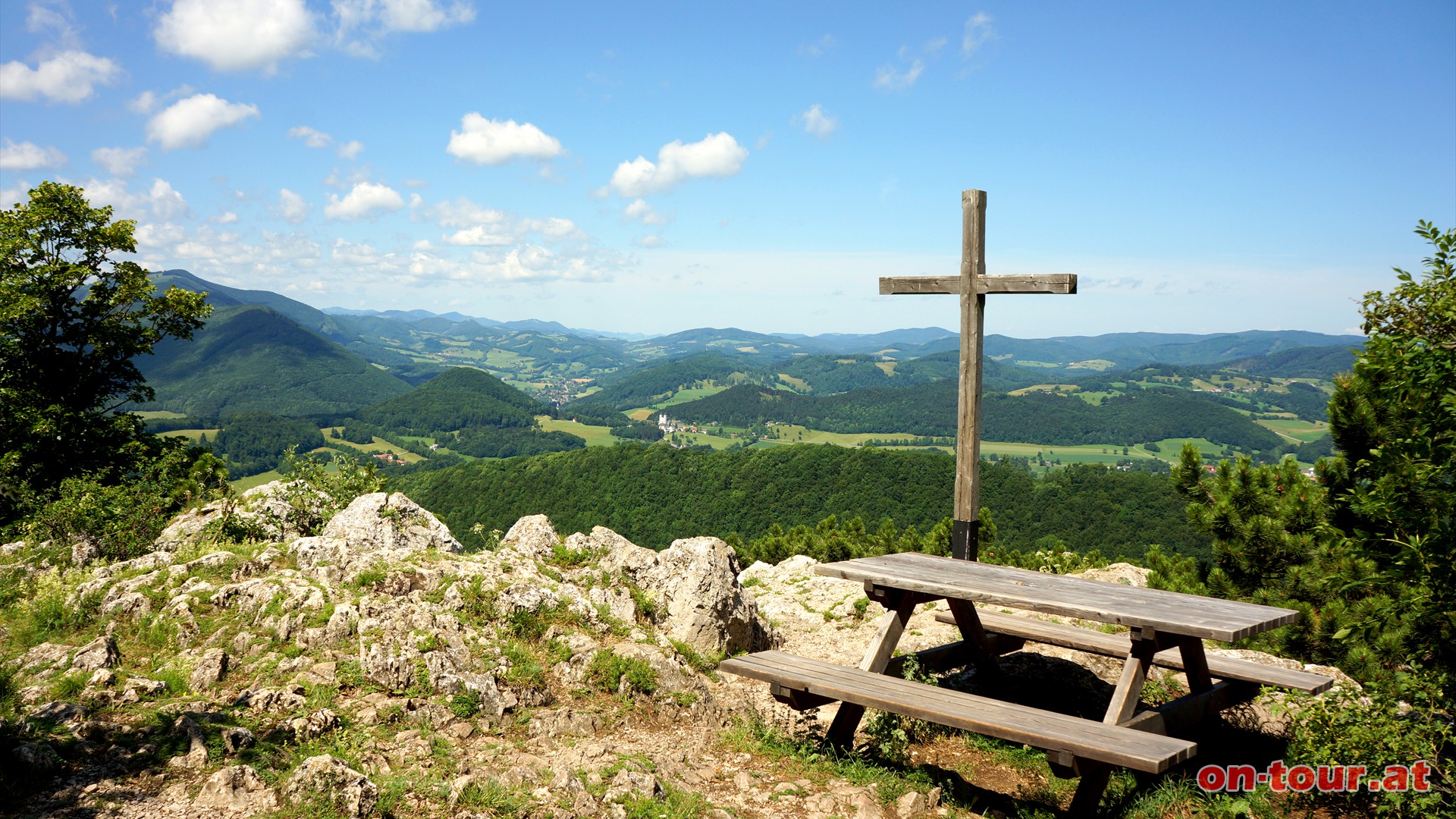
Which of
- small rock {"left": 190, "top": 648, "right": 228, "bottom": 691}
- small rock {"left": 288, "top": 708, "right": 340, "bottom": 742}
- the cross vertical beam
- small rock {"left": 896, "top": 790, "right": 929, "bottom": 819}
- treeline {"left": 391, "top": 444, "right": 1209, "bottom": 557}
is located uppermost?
the cross vertical beam

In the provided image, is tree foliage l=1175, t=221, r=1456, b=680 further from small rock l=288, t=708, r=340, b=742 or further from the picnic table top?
small rock l=288, t=708, r=340, b=742

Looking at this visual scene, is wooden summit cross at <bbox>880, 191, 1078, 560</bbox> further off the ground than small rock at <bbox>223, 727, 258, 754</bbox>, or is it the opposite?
wooden summit cross at <bbox>880, 191, 1078, 560</bbox>

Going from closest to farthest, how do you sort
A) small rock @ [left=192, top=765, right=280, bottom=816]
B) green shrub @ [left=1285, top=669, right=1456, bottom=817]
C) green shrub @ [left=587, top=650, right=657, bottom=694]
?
small rock @ [left=192, top=765, right=280, bottom=816] → green shrub @ [left=1285, top=669, right=1456, bottom=817] → green shrub @ [left=587, top=650, right=657, bottom=694]

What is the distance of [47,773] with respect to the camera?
420cm

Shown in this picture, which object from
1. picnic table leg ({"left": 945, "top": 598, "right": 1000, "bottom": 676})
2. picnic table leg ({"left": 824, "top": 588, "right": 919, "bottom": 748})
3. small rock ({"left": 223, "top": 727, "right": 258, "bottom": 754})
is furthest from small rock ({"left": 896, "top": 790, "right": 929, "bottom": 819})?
small rock ({"left": 223, "top": 727, "right": 258, "bottom": 754})

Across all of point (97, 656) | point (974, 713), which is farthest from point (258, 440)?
point (974, 713)

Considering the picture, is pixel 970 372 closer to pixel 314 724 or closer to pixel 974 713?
pixel 974 713

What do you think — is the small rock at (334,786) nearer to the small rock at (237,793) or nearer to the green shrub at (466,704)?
the small rock at (237,793)

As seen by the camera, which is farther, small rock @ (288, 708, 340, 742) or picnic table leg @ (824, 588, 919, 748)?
picnic table leg @ (824, 588, 919, 748)

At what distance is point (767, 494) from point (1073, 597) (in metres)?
88.6

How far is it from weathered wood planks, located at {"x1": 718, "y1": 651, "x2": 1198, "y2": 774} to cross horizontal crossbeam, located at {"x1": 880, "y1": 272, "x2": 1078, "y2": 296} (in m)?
3.94

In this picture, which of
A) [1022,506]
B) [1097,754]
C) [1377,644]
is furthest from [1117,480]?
[1097,754]

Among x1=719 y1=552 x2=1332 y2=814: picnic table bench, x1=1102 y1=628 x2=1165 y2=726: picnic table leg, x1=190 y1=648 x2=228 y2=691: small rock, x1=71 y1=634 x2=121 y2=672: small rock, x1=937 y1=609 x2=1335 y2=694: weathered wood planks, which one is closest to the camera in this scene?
x1=719 y1=552 x2=1332 y2=814: picnic table bench

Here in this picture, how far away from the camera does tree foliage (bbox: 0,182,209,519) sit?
1421 centimetres
